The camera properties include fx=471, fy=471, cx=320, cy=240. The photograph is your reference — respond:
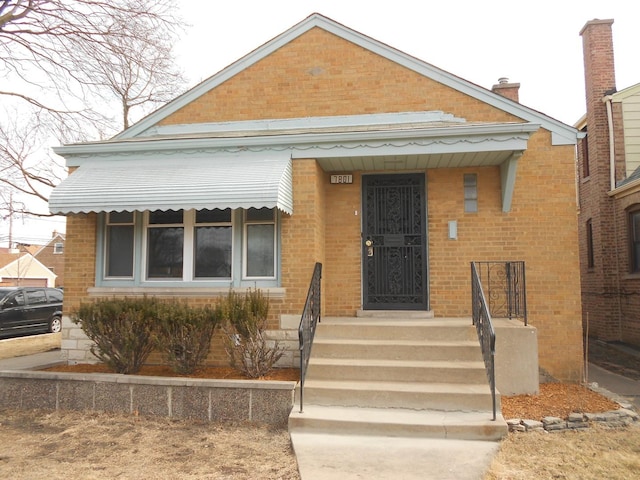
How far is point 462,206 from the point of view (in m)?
7.67

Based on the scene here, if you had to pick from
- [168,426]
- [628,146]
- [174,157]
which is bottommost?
[168,426]

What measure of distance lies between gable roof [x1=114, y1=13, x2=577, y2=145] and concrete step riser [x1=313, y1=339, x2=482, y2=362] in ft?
12.1

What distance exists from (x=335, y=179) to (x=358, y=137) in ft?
3.78

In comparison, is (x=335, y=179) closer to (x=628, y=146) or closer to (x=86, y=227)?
(x=86, y=227)

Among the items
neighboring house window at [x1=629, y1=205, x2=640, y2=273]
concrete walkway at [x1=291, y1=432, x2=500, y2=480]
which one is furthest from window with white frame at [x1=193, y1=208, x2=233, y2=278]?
neighboring house window at [x1=629, y1=205, x2=640, y2=273]

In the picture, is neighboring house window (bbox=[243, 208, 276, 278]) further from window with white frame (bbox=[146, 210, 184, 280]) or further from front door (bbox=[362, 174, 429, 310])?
front door (bbox=[362, 174, 429, 310])

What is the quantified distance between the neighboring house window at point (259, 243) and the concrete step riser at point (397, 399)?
2.20 m

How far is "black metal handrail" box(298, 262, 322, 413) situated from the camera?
17.6ft

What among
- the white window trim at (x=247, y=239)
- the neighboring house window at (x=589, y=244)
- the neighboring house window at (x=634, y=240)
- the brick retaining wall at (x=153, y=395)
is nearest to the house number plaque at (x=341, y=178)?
the white window trim at (x=247, y=239)

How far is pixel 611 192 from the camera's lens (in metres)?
11.6

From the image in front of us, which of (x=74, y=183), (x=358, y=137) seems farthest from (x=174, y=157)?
(x=358, y=137)

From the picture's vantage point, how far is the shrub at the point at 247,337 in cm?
611

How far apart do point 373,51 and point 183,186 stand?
408 centimetres

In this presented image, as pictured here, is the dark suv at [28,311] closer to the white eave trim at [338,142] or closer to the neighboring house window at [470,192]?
the white eave trim at [338,142]
